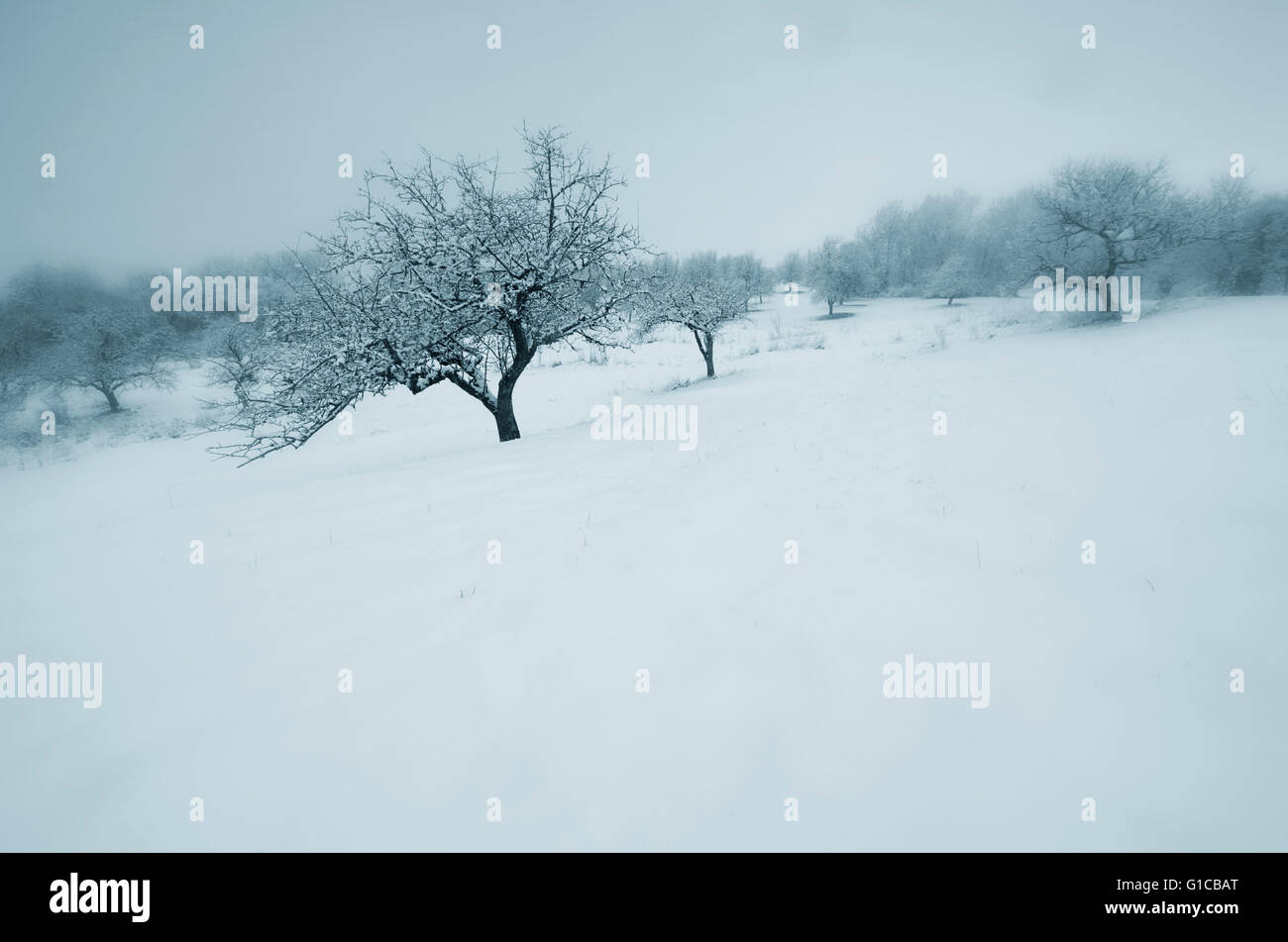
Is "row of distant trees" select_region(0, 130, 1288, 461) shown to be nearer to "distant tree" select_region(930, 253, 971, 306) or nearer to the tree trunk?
the tree trunk

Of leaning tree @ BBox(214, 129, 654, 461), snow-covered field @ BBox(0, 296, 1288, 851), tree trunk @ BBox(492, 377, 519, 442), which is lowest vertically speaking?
snow-covered field @ BBox(0, 296, 1288, 851)

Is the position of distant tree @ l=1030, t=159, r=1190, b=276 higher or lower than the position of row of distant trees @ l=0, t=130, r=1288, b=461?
higher

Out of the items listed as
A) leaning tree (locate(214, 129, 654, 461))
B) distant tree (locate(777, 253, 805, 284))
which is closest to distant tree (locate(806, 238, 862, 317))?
distant tree (locate(777, 253, 805, 284))

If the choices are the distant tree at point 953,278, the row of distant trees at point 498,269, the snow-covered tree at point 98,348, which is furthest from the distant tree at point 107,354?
the distant tree at point 953,278

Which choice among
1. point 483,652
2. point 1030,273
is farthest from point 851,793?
point 1030,273

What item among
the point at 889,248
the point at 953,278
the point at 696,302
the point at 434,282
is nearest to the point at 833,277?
the point at 953,278

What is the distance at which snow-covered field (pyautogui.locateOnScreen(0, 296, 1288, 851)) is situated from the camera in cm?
250

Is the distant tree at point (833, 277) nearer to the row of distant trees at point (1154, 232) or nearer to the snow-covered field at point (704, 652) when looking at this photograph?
the row of distant trees at point (1154, 232)

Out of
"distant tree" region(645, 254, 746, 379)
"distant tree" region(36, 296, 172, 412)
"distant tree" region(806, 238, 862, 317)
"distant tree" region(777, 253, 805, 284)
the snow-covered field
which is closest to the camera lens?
the snow-covered field

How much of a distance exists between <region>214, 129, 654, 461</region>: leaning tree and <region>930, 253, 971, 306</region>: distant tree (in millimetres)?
56352

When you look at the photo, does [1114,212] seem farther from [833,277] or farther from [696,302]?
[833,277]

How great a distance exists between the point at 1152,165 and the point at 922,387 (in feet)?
73.9

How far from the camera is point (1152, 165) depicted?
21375 mm

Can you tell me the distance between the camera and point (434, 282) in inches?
422
